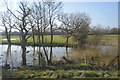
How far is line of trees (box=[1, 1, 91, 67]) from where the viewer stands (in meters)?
2.37

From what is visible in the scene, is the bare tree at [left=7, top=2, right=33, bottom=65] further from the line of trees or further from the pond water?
the pond water

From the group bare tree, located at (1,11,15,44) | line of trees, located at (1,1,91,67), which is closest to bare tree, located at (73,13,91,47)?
line of trees, located at (1,1,91,67)

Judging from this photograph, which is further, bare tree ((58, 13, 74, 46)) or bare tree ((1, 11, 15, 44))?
bare tree ((58, 13, 74, 46))

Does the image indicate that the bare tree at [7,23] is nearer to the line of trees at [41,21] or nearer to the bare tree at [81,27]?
the line of trees at [41,21]

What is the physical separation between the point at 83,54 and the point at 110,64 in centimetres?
79

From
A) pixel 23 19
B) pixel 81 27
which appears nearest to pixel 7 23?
pixel 23 19

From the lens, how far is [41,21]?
2479mm

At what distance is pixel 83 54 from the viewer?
128 inches

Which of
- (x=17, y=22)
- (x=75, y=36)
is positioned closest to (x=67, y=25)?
(x=75, y=36)

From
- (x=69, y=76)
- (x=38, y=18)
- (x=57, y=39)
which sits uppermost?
(x=38, y=18)

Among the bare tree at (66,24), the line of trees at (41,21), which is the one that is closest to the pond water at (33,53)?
the line of trees at (41,21)

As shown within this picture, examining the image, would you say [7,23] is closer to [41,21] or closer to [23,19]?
[23,19]

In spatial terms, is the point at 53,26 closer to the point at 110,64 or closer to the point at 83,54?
the point at 83,54

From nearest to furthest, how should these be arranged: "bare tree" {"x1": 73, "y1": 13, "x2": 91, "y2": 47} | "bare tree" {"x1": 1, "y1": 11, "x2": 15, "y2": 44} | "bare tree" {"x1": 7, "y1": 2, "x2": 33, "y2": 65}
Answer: "bare tree" {"x1": 1, "y1": 11, "x2": 15, "y2": 44} < "bare tree" {"x1": 7, "y1": 2, "x2": 33, "y2": 65} < "bare tree" {"x1": 73, "y1": 13, "x2": 91, "y2": 47}
